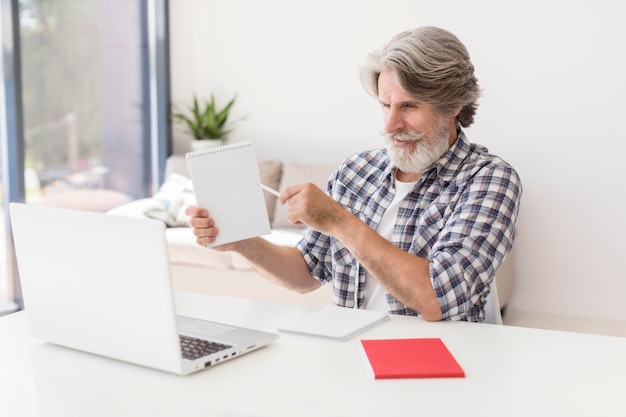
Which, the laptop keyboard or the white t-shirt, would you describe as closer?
the laptop keyboard

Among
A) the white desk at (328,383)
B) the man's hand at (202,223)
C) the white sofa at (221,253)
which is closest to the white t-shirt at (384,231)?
the white desk at (328,383)

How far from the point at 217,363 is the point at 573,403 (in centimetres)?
60

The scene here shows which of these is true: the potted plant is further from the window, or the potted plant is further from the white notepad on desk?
the white notepad on desk

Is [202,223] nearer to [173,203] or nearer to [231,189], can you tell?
[231,189]

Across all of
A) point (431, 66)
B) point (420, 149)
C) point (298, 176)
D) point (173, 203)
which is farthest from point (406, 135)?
point (173, 203)

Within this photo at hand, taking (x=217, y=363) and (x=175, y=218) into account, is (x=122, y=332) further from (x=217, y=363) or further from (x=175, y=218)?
(x=175, y=218)

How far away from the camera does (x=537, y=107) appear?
4.10m

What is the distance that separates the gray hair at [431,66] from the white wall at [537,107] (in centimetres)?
222

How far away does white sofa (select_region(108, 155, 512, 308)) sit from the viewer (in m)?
3.95

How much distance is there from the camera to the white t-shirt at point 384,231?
1965 mm

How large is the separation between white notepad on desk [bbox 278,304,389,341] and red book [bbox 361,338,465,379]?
0.07 meters

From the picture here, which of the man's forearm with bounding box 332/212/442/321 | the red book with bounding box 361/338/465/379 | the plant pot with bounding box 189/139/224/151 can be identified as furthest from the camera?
the plant pot with bounding box 189/139/224/151

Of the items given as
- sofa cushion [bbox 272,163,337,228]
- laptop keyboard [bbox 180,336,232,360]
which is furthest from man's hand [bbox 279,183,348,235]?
sofa cushion [bbox 272,163,337,228]

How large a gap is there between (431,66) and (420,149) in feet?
0.68
